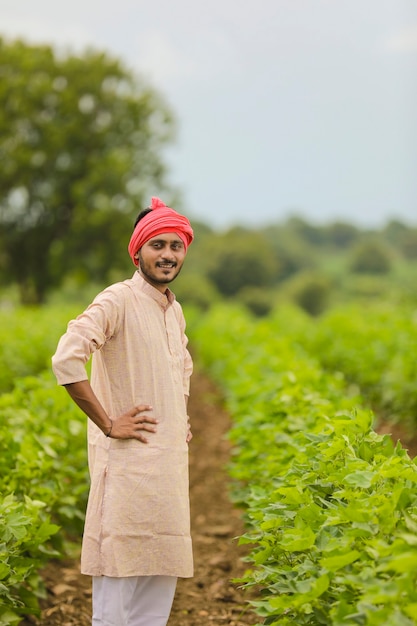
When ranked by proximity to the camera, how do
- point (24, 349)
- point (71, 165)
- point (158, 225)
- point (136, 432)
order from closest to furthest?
point (136, 432) → point (158, 225) → point (24, 349) → point (71, 165)

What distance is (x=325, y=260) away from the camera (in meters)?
79.6

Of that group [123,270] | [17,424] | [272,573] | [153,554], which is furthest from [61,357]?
[123,270]

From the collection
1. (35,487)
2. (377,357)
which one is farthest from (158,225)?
(377,357)

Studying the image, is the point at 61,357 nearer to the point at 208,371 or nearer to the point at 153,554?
the point at 153,554

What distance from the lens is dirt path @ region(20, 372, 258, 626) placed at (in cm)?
464

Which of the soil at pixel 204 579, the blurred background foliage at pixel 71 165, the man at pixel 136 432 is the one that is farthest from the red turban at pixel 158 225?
the blurred background foliage at pixel 71 165

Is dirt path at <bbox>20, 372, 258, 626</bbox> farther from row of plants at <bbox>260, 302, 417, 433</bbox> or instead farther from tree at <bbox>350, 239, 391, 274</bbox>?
tree at <bbox>350, 239, 391, 274</bbox>

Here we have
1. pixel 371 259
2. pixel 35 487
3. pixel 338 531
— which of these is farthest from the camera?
pixel 371 259

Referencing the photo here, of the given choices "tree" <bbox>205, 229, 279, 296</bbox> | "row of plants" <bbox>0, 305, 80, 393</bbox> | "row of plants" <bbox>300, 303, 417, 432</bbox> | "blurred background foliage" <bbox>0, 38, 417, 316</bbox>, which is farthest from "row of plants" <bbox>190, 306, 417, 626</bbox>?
"tree" <bbox>205, 229, 279, 296</bbox>

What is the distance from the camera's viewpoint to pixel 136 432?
11.0 ft

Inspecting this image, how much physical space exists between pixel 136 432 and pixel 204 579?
2.47 metres

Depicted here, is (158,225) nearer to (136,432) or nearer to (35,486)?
(136,432)

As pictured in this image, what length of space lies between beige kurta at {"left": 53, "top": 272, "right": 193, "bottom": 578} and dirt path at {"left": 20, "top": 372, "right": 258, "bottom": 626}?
0.54m

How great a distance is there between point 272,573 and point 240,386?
5.25 m
